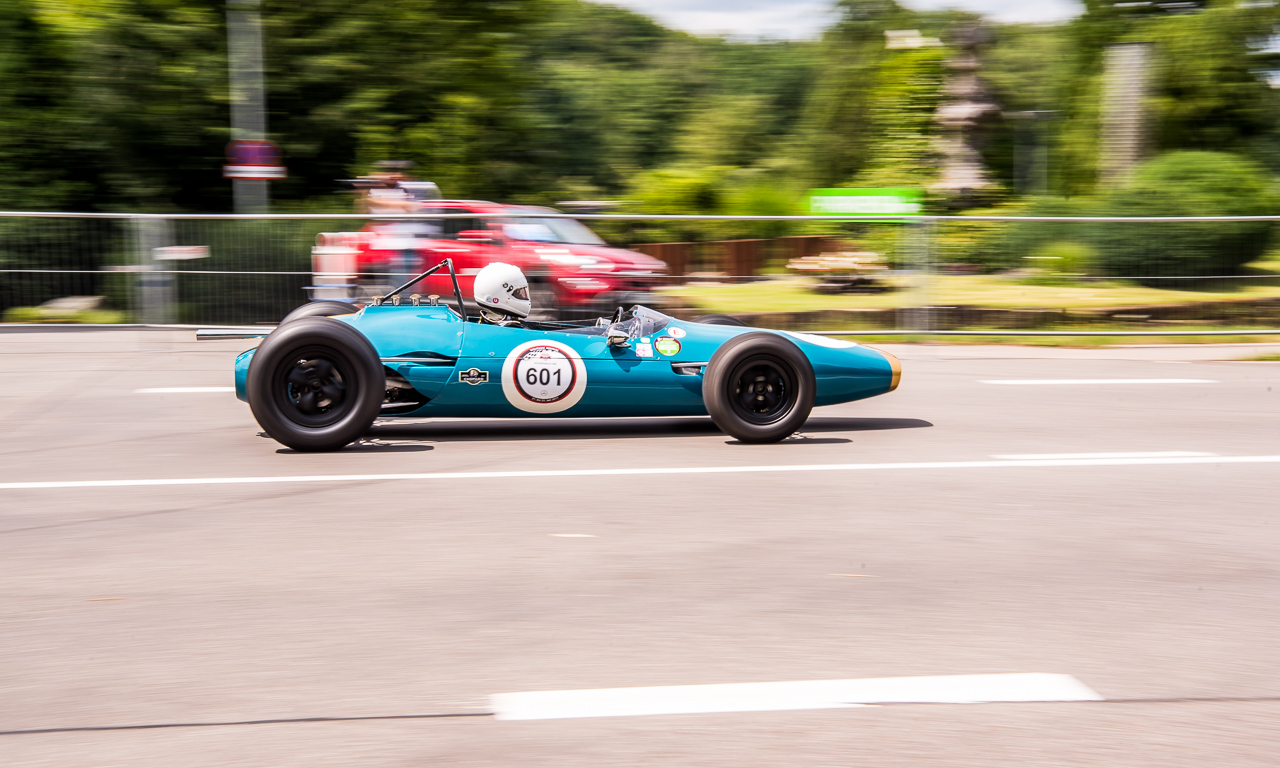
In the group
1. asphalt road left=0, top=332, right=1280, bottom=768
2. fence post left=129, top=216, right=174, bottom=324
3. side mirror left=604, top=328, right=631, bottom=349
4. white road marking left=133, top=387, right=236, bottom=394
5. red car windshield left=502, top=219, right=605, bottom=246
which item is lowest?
asphalt road left=0, top=332, right=1280, bottom=768

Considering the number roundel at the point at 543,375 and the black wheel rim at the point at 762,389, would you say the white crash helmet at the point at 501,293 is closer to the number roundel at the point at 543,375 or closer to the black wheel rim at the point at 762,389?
the number roundel at the point at 543,375

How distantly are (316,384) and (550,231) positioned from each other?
7114mm

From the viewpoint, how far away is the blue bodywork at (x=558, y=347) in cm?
731

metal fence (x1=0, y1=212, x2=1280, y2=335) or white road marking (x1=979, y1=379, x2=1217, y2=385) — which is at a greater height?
metal fence (x1=0, y1=212, x2=1280, y2=335)

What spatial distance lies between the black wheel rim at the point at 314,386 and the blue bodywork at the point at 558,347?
32 centimetres

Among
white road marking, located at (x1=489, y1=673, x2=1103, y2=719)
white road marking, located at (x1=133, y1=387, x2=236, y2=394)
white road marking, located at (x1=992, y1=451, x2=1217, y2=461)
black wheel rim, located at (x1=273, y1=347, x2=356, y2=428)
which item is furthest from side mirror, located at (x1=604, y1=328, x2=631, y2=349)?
white road marking, located at (x1=133, y1=387, x2=236, y2=394)

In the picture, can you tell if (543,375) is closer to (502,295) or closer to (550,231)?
(502,295)

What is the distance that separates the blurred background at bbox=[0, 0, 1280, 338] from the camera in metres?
13.4

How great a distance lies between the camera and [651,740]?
3.31 metres

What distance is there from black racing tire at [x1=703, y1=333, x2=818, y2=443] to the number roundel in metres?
0.82

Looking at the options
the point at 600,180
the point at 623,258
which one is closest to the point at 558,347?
the point at 623,258

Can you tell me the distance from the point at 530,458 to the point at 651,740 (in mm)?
4000

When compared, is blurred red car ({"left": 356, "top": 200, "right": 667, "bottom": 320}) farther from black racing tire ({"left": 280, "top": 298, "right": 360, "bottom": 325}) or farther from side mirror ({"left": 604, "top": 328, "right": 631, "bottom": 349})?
side mirror ({"left": 604, "top": 328, "right": 631, "bottom": 349})

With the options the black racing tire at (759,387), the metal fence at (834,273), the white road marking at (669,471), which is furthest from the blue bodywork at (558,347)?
the metal fence at (834,273)
